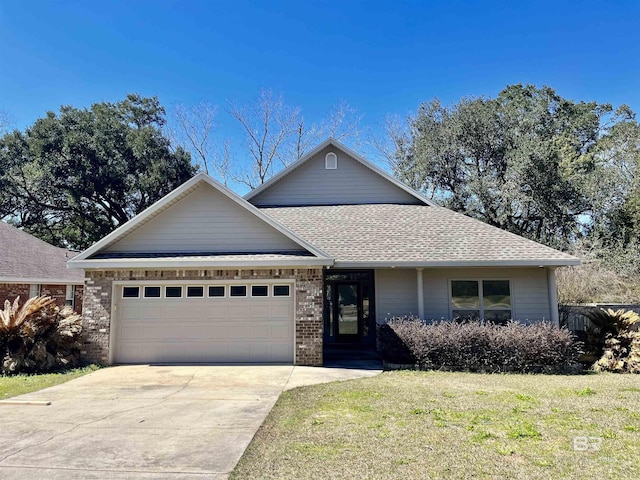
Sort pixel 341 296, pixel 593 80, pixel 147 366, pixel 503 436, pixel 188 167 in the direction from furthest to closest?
pixel 188 167 < pixel 593 80 < pixel 341 296 < pixel 147 366 < pixel 503 436

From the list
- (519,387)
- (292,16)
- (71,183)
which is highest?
(292,16)

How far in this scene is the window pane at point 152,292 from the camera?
11039mm

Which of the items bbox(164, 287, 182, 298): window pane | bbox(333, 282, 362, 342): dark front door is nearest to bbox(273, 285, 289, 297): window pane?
bbox(164, 287, 182, 298): window pane

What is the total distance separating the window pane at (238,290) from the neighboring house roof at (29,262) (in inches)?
320

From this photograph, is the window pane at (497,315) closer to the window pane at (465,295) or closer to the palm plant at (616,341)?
the window pane at (465,295)

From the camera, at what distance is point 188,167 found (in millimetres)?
28594

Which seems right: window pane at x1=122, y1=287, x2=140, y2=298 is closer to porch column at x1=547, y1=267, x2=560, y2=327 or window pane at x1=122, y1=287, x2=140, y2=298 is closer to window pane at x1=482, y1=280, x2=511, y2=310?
window pane at x1=482, y1=280, x2=511, y2=310

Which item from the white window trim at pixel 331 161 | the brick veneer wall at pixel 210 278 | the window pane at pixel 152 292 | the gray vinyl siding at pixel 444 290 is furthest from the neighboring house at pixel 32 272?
the gray vinyl siding at pixel 444 290

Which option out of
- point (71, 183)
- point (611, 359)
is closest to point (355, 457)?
point (611, 359)

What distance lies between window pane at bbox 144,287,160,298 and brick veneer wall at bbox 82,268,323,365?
1.06 ft

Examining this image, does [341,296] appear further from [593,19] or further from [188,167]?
[188,167]

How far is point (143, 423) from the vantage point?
19.8 ft

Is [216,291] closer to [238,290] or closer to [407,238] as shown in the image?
[238,290]

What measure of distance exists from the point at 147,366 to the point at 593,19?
55.5ft
